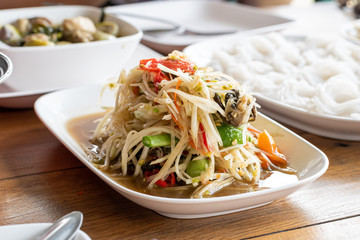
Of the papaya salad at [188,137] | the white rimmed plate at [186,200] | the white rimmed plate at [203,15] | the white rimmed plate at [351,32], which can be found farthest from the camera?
the white rimmed plate at [203,15]

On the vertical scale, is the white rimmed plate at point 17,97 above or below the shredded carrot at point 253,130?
below

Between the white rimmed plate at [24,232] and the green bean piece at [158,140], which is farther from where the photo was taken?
the green bean piece at [158,140]

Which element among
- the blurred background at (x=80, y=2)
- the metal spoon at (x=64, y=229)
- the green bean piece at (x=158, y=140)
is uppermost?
the green bean piece at (x=158, y=140)

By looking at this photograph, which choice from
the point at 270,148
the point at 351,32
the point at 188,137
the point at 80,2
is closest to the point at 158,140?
the point at 188,137

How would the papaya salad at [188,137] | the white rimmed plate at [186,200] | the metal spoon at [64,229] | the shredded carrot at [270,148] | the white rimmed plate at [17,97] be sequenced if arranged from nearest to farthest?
the metal spoon at [64,229], the white rimmed plate at [186,200], the papaya salad at [188,137], the shredded carrot at [270,148], the white rimmed plate at [17,97]

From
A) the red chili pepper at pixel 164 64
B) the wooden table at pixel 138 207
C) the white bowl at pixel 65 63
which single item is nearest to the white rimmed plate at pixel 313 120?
the wooden table at pixel 138 207

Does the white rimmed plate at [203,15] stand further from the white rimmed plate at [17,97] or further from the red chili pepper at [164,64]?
the red chili pepper at [164,64]
